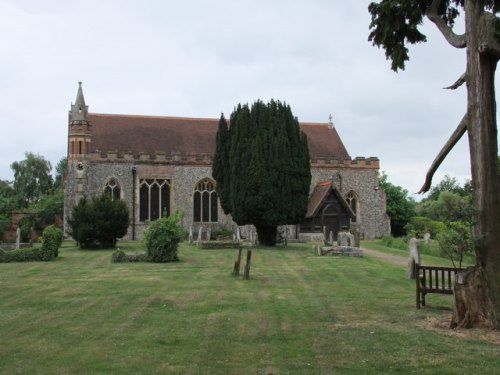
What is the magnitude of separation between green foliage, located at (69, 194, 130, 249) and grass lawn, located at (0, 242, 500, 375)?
1102 centimetres

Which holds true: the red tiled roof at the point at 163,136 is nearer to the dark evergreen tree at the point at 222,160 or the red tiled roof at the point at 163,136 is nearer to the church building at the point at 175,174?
the church building at the point at 175,174

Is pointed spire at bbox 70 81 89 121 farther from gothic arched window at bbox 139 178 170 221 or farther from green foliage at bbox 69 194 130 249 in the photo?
green foliage at bbox 69 194 130 249

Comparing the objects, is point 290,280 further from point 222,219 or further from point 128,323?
point 222,219

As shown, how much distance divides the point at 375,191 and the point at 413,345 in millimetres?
32556

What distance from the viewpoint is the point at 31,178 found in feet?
179

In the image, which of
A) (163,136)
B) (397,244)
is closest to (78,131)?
(163,136)

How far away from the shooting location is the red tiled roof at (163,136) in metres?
36.4

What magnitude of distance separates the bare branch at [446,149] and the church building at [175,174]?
73.7 ft

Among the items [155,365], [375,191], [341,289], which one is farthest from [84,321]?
[375,191]

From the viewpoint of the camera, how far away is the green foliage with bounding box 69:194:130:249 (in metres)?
26.4

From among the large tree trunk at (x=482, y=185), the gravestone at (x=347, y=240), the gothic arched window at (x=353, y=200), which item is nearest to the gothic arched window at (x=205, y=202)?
the gothic arched window at (x=353, y=200)

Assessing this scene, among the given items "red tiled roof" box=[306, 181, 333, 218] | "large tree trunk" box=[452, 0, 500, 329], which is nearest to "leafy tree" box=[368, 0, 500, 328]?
"large tree trunk" box=[452, 0, 500, 329]

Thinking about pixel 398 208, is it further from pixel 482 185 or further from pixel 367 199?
pixel 482 185

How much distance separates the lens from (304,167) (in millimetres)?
27562
